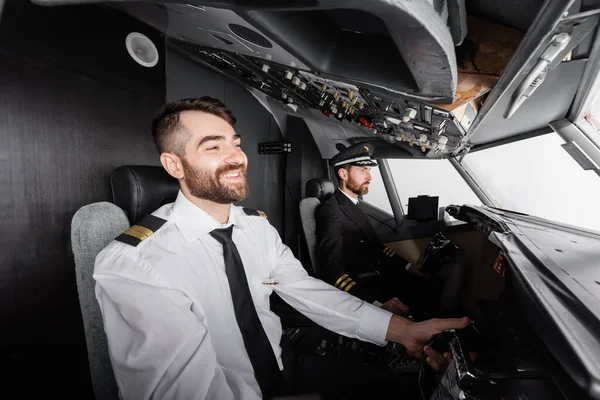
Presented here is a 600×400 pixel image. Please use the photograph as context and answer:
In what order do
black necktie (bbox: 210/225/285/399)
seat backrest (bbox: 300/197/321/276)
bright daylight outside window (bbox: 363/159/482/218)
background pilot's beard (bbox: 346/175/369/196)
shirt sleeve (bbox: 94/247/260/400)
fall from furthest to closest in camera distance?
bright daylight outside window (bbox: 363/159/482/218)
background pilot's beard (bbox: 346/175/369/196)
seat backrest (bbox: 300/197/321/276)
black necktie (bbox: 210/225/285/399)
shirt sleeve (bbox: 94/247/260/400)

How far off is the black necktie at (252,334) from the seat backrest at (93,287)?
436mm

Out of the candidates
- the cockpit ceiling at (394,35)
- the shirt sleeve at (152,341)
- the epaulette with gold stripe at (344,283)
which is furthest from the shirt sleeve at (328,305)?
the cockpit ceiling at (394,35)

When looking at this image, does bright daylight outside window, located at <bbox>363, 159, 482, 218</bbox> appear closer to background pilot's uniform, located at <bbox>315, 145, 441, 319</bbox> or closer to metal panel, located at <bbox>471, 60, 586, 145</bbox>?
metal panel, located at <bbox>471, 60, 586, 145</bbox>

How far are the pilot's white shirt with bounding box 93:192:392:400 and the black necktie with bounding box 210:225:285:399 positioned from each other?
0.04 m

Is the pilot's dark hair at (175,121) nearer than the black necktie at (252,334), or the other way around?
the black necktie at (252,334)

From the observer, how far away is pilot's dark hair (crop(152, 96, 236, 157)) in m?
1.24

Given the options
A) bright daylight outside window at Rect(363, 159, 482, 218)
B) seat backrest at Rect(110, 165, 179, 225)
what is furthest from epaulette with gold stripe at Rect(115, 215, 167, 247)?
bright daylight outside window at Rect(363, 159, 482, 218)

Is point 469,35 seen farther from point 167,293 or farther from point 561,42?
point 167,293

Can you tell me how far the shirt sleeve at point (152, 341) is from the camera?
0.78 metres

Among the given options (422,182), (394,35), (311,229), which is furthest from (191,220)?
(422,182)

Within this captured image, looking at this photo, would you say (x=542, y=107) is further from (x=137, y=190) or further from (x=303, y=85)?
(x=137, y=190)

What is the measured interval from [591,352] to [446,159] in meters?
3.82

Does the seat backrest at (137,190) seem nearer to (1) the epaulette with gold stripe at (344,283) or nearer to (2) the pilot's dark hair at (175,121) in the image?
(2) the pilot's dark hair at (175,121)

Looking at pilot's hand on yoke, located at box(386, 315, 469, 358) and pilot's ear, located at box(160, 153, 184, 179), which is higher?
pilot's ear, located at box(160, 153, 184, 179)
